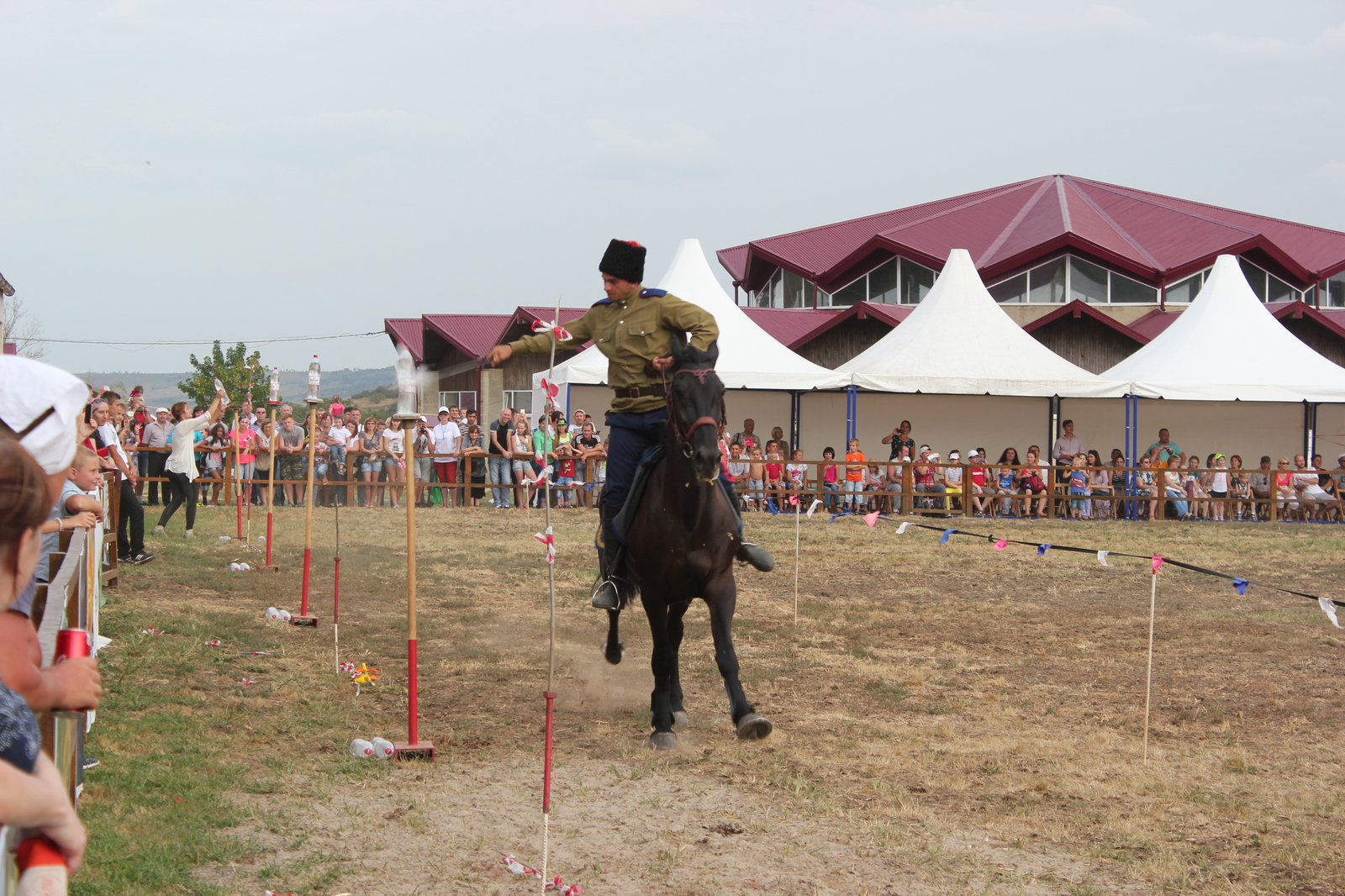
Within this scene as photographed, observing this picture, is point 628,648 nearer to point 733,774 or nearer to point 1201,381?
point 733,774

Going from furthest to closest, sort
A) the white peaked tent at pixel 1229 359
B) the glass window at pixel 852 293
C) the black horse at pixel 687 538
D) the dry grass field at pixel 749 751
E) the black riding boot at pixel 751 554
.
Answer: the glass window at pixel 852 293
the white peaked tent at pixel 1229 359
the black riding boot at pixel 751 554
the black horse at pixel 687 538
the dry grass field at pixel 749 751

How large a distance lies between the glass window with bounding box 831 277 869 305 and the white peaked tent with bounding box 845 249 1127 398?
34.6 ft

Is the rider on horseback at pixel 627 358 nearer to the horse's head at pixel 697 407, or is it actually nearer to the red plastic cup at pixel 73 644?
the horse's head at pixel 697 407

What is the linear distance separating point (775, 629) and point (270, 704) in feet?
15.8

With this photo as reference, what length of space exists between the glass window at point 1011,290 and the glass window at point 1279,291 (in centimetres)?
800

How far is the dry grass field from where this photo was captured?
4.77 metres

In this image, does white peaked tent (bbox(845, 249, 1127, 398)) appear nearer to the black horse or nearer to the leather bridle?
the black horse

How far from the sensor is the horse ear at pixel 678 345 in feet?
22.2

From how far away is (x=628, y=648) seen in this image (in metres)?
9.98

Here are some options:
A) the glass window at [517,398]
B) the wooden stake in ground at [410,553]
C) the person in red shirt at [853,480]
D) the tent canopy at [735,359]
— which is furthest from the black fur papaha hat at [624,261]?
the glass window at [517,398]

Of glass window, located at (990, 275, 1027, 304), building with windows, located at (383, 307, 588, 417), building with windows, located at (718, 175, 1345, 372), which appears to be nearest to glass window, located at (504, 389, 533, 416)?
building with windows, located at (383, 307, 588, 417)

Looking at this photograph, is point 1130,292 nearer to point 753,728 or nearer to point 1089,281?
point 1089,281

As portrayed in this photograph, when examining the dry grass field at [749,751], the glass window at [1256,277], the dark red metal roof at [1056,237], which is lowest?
the dry grass field at [749,751]

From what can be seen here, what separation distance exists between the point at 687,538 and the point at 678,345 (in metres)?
1.15
